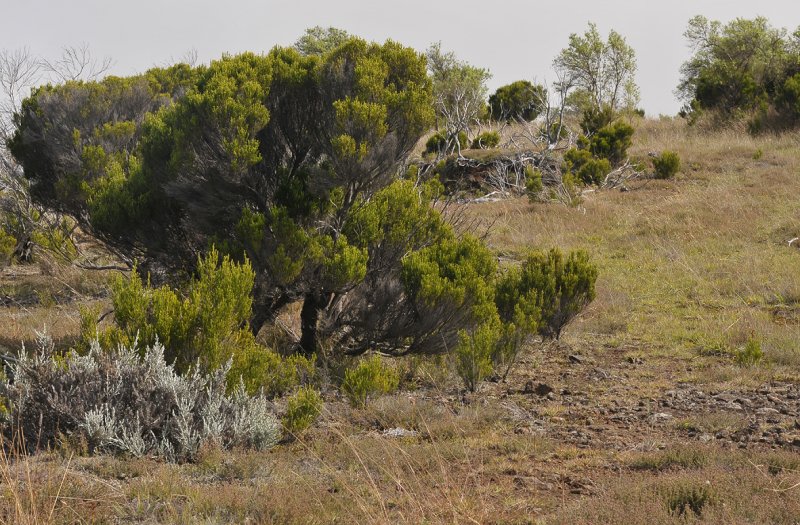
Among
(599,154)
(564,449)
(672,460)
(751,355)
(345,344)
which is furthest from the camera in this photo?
(599,154)

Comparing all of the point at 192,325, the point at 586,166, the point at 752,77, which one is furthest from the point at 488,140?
the point at 192,325

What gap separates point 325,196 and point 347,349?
1.64 meters

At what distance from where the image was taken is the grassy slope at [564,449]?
4.04 metres

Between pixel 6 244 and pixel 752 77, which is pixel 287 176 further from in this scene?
pixel 752 77

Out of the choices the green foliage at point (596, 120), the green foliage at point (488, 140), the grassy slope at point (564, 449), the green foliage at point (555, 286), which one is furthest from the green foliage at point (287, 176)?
the green foliage at point (596, 120)

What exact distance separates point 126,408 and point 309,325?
2.96 metres

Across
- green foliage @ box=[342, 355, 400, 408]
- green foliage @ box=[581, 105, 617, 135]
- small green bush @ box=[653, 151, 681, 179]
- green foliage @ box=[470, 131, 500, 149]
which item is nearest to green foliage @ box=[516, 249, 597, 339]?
green foliage @ box=[342, 355, 400, 408]

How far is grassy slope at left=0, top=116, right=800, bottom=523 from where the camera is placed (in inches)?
159

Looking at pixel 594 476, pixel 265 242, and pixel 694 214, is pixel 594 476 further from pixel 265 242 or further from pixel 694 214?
pixel 694 214

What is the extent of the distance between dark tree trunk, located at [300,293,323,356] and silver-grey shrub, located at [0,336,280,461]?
8.39 ft

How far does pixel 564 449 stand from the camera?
535cm

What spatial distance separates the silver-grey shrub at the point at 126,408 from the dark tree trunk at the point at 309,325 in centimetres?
256

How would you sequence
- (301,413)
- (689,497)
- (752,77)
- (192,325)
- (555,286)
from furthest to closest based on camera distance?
(752,77) → (555,286) → (192,325) → (301,413) → (689,497)

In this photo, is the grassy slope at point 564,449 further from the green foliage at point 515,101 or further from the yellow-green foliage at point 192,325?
the green foliage at point 515,101
